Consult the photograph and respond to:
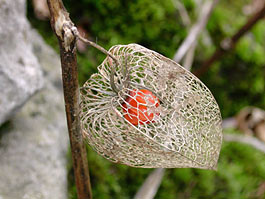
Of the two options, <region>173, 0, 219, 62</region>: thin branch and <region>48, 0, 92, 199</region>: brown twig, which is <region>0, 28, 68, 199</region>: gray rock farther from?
<region>173, 0, 219, 62</region>: thin branch

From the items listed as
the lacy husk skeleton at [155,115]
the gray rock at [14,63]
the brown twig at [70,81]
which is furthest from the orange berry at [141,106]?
the gray rock at [14,63]

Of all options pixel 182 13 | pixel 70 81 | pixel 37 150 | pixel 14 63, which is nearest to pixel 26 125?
pixel 37 150

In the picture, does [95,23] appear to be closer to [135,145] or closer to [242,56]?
[242,56]

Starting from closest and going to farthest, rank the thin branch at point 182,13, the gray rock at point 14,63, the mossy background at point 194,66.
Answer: the gray rock at point 14,63 → the mossy background at point 194,66 → the thin branch at point 182,13

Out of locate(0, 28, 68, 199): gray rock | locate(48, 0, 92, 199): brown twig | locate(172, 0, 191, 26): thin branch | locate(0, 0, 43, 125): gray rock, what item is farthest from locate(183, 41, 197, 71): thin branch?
locate(48, 0, 92, 199): brown twig

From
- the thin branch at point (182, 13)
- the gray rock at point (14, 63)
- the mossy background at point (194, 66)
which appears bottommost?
the gray rock at point (14, 63)

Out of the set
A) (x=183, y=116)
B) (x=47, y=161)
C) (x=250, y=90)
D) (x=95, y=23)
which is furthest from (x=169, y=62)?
(x=250, y=90)

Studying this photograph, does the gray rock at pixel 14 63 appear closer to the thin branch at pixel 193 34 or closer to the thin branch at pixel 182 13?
the thin branch at pixel 193 34
